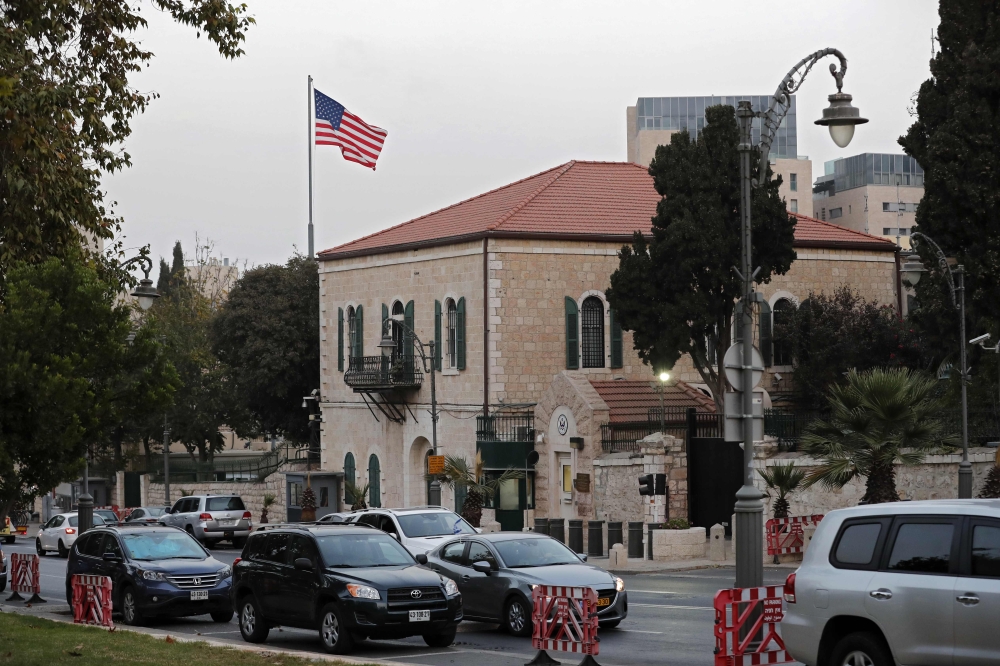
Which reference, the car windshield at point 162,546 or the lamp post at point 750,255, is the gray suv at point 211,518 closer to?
the car windshield at point 162,546

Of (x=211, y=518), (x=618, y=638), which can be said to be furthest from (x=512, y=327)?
(x=618, y=638)

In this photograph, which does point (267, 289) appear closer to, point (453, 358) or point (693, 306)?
point (453, 358)

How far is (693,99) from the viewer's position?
117 meters

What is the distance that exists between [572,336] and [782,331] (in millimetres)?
7291

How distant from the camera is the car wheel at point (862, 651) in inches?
439

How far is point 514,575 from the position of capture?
734 inches

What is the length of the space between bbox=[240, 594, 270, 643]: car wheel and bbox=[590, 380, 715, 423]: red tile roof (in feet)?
65.2

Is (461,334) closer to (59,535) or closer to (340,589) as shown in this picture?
(59,535)

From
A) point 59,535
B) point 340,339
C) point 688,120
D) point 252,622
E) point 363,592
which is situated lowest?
point 59,535

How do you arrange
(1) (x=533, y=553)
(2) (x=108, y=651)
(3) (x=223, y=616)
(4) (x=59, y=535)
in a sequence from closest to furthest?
(2) (x=108, y=651), (1) (x=533, y=553), (3) (x=223, y=616), (4) (x=59, y=535)

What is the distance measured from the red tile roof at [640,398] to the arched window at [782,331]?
14.5ft

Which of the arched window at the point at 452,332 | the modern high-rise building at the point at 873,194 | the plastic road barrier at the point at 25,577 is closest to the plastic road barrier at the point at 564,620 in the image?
the plastic road barrier at the point at 25,577

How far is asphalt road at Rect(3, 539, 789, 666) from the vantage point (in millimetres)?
16297

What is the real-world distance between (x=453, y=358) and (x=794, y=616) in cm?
3367
